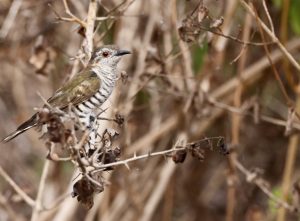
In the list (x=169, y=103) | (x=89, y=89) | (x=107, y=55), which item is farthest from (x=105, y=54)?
(x=169, y=103)

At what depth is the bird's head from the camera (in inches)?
148

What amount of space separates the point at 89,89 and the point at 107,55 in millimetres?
310

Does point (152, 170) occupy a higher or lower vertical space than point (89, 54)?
lower

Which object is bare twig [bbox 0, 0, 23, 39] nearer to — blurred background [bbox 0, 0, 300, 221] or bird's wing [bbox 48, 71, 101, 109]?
blurred background [bbox 0, 0, 300, 221]

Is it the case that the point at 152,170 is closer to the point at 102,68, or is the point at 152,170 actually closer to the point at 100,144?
the point at 102,68

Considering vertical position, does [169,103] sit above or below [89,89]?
below

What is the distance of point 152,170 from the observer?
5965 mm

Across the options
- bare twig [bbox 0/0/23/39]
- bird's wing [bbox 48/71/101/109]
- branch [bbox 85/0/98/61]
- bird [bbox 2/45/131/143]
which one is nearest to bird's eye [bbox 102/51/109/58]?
bird [bbox 2/45/131/143]

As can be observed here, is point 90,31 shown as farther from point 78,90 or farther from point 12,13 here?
point 12,13

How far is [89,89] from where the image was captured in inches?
141

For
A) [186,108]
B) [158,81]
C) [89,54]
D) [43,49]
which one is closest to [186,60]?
[186,108]

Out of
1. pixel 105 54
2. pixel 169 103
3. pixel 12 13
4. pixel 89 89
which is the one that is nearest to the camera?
pixel 89 89

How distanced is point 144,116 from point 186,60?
1395 mm

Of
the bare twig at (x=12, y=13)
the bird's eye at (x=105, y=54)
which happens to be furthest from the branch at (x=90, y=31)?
the bare twig at (x=12, y=13)
